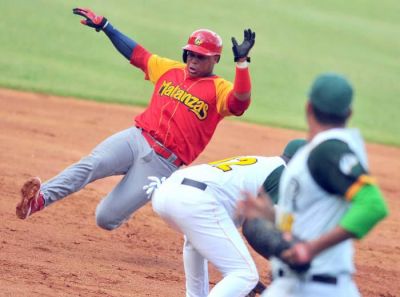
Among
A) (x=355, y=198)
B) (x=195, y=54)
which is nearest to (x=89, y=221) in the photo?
(x=195, y=54)

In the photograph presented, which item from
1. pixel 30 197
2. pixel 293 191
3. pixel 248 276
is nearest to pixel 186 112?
pixel 30 197

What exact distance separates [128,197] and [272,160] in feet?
5.35

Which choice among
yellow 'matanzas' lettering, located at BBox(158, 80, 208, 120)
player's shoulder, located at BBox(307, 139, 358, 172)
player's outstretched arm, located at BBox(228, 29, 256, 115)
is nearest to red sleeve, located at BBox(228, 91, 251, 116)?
player's outstretched arm, located at BBox(228, 29, 256, 115)

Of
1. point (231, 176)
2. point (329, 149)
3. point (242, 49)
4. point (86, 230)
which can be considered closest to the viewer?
point (329, 149)

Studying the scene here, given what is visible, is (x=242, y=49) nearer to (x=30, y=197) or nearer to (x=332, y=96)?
(x=30, y=197)

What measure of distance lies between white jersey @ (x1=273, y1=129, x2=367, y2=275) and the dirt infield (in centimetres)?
284

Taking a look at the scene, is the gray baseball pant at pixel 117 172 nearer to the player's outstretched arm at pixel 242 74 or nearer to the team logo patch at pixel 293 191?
the player's outstretched arm at pixel 242 74

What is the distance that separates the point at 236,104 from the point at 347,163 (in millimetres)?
3056

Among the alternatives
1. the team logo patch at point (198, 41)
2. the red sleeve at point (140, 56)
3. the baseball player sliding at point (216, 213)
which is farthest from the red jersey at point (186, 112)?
the baseball player sliding at point (216, 213)

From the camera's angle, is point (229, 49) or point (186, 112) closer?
point (186, 112)

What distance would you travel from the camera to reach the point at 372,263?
28.0 feet

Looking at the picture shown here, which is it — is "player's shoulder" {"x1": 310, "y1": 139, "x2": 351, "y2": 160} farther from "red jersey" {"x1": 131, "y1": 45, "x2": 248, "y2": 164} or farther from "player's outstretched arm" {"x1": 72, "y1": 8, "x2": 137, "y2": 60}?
"player's outstretched arm" {"x1": 72, "y1": 8, "x2": 137, "y2": 60}

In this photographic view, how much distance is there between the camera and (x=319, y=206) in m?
4.17

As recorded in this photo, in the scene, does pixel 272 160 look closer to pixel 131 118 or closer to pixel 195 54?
pixel 195 54
